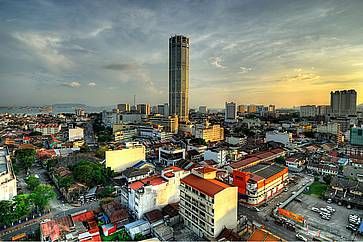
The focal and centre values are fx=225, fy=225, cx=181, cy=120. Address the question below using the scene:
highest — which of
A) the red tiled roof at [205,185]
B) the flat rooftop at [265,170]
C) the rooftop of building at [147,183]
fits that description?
the red tiled roof at [205,185]

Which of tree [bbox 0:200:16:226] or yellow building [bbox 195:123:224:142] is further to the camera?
yellow building [bbox 195:123:224:142]

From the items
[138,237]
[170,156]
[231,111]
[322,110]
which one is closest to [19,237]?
[138,237]

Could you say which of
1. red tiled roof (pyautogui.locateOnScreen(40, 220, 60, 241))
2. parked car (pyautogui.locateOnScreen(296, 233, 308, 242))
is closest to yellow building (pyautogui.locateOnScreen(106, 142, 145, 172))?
red tiled roof (pyautogui.locateOnScreen(40, 220, 60, 241))

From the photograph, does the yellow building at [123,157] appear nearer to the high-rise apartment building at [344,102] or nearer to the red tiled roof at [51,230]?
the red tiled roof at [51,230]

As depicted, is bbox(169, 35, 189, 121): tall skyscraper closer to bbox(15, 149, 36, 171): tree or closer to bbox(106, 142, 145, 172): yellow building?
bbox(106, 142, 145, 172): yellow building

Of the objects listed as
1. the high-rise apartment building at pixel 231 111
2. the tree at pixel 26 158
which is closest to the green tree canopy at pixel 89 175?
the tree at pixel 26 158
